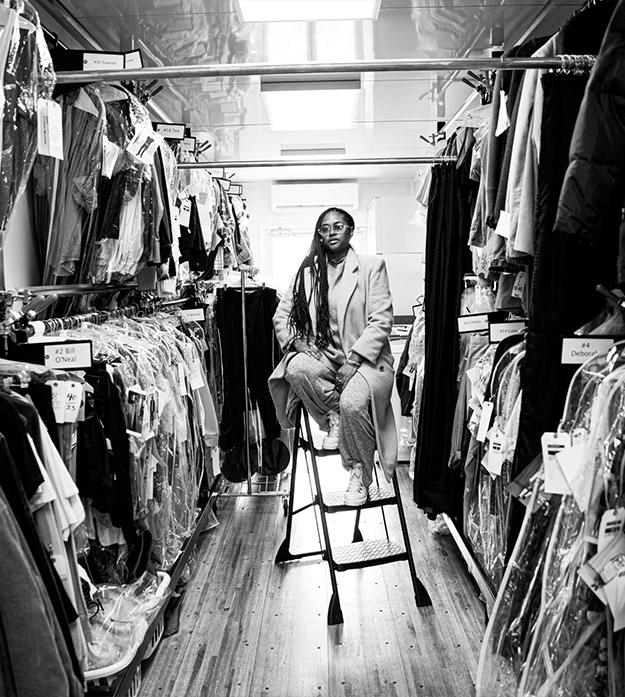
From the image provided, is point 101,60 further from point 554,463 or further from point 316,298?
point 554,463

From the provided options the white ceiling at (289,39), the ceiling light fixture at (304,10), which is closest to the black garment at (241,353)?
the white ceiling at (289,39)

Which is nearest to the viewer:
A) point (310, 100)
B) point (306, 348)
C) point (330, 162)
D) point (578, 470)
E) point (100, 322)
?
point (578, 470)

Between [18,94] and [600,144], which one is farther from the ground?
[18,94]

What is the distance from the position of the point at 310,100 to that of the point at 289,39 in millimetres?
959

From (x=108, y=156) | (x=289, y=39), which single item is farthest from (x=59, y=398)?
(x=289, y=39)

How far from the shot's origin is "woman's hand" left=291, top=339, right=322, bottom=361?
280 cm

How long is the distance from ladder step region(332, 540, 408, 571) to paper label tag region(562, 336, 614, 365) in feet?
4.26

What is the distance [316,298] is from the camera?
9.44 ft

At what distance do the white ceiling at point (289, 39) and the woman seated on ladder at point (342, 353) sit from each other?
3.35 feet

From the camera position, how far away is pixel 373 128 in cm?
507

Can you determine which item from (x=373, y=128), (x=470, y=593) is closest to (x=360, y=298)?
(x=470, y=593)

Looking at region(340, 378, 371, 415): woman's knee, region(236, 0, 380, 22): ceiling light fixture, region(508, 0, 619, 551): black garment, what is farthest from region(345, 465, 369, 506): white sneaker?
region(236, 0, 380, 22): ceiling light fixture

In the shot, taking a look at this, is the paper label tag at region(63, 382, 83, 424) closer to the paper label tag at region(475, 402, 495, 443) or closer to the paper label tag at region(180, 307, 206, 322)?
the paper label tag at region(475, 402, 495, 443)

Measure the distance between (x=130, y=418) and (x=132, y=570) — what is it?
55 centimetres
